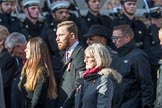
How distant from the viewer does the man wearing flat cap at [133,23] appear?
1221 centimetres

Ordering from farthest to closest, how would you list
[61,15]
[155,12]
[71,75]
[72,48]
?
[155,12]
[61,15]
[72,48]
[71,75]

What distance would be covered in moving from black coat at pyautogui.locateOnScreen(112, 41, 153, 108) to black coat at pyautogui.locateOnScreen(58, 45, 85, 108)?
2.63 feet

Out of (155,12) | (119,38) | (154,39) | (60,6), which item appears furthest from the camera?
(155,12)

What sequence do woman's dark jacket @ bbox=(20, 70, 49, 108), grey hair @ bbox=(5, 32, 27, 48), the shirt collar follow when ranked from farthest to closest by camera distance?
1. grey hair @ bbox=(5, 32, 27, 48)
2. the shirt collar
3. woman's dark jacket @ bbox=(20, 70, 49, 108)

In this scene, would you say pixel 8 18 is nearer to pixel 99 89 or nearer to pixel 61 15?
pixel 61 15

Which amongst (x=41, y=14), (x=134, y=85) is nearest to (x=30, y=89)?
(x=134, y=85)

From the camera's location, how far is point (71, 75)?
8.34 m

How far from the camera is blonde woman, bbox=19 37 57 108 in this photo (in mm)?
8227

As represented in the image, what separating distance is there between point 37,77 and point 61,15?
148 inches

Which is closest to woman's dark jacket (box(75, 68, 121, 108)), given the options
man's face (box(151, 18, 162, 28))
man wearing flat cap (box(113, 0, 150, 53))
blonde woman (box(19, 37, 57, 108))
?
blonde woman (box(19, 37, 57, 108))

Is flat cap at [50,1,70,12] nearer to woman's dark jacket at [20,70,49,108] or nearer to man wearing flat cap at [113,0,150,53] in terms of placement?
man wearing flat cap at [113,0,150,53]

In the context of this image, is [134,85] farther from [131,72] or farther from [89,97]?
[89,97]

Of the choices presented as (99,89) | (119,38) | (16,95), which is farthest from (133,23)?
(99,89)

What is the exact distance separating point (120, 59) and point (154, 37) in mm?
3139
